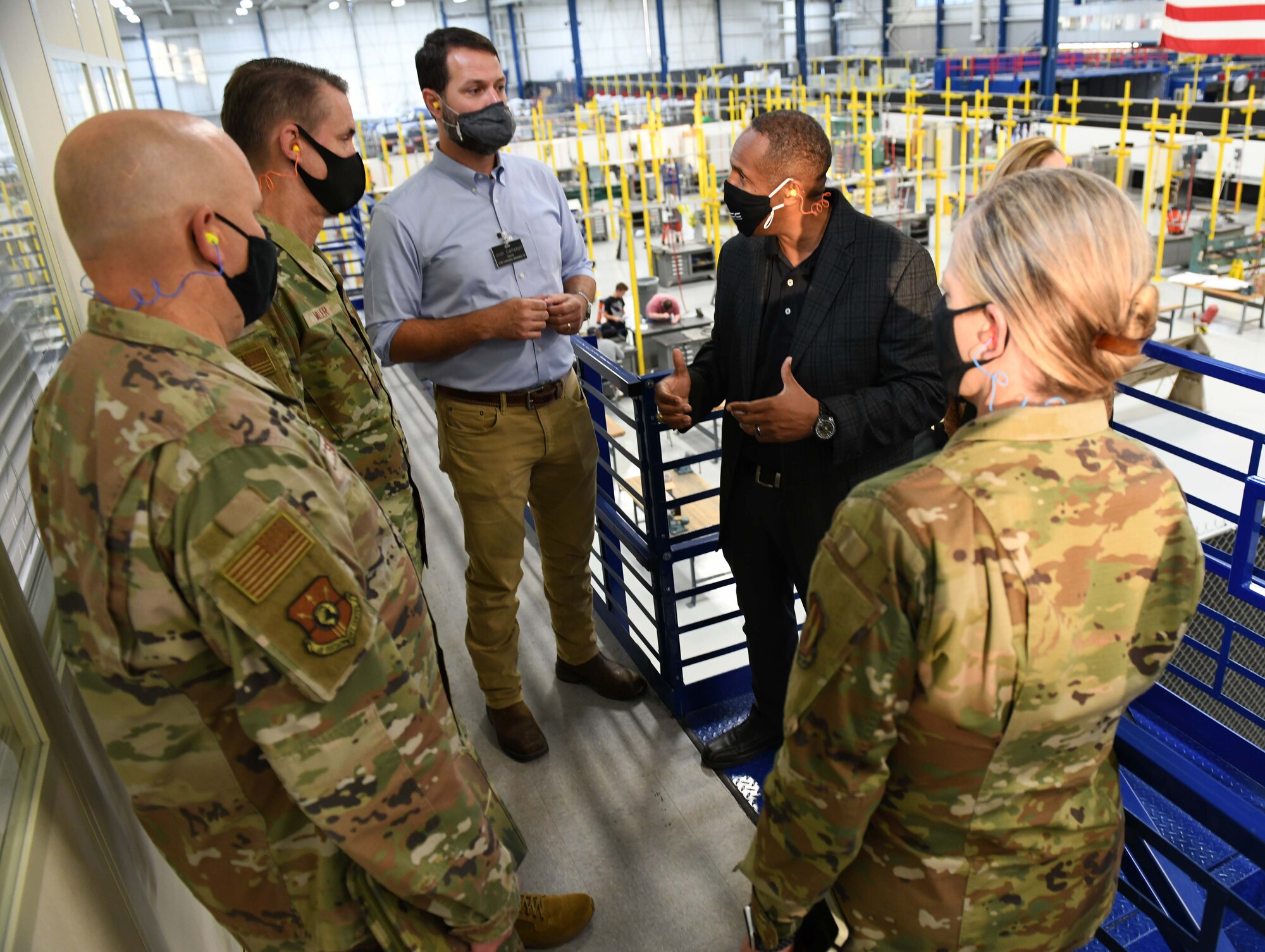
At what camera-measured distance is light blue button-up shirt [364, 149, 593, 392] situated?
8.34 ft

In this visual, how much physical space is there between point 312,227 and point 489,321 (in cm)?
53

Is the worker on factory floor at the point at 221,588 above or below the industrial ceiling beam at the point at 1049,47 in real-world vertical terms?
below

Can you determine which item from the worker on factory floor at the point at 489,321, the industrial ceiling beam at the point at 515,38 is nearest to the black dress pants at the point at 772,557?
the worker on factory floor at the point at 489,321

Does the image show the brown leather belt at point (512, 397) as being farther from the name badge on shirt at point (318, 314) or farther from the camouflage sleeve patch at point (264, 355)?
the camouflage sleeve patch at point (264, 355)

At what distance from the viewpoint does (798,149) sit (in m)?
2.19

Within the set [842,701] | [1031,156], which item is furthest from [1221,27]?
[842,701]

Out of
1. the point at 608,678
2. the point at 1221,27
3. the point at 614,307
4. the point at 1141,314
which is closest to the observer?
the point at 1141,314

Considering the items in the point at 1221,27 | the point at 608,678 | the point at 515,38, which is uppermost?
the point at 515,38

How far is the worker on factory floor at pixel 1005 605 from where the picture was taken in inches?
41.6

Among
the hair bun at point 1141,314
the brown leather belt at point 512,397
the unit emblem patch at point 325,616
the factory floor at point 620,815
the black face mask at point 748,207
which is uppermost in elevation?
the black face mask at point 748,207

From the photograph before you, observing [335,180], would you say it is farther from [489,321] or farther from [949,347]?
[949,347]

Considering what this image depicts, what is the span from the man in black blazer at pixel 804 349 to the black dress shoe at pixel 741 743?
582mm

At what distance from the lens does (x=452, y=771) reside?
1.41 m

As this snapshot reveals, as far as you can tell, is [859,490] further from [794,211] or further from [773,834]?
[794,211]
